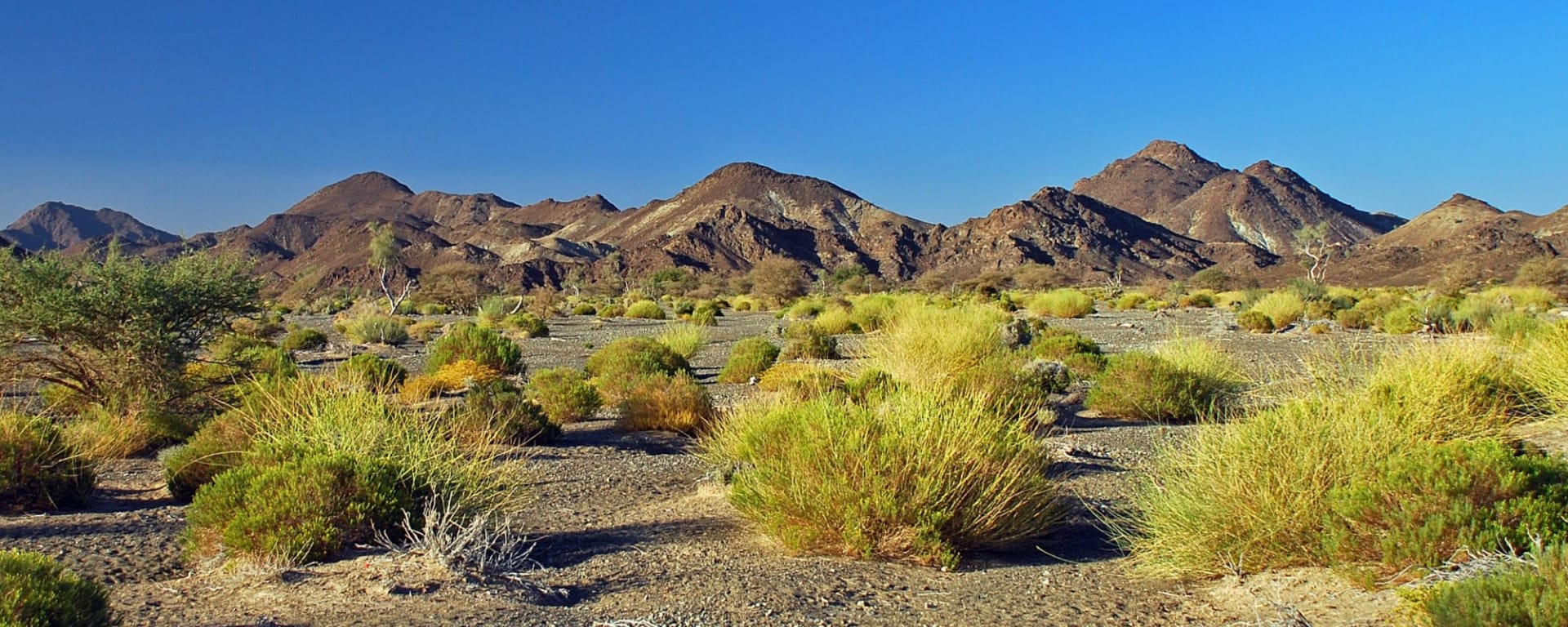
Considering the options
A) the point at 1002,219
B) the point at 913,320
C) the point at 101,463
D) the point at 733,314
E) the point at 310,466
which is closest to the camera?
the point at 310,466

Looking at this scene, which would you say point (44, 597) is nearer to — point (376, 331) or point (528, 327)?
point (376, 331)

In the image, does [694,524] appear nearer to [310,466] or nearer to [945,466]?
[945,466]

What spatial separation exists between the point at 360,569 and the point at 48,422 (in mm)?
3881

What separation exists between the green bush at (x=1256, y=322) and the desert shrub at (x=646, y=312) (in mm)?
18897

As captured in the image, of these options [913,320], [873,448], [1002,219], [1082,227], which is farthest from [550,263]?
[873,448]

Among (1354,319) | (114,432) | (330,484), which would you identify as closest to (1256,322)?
(1354,319)

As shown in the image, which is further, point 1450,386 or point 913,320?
point 913,320

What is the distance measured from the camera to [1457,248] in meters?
85.9

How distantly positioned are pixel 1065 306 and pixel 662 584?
1159 inches

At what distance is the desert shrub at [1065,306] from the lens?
33.0 m

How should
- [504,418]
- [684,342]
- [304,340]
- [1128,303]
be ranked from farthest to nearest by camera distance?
[1128,303], [304,340], [684,342], [504,418]

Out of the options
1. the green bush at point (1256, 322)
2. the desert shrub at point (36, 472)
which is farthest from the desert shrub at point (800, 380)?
the green bush at point (1256, 322)

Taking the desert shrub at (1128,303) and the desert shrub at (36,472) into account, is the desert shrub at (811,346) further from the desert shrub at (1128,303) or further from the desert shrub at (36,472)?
the desert shrub at (1128,303)

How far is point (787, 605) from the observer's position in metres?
4.70
